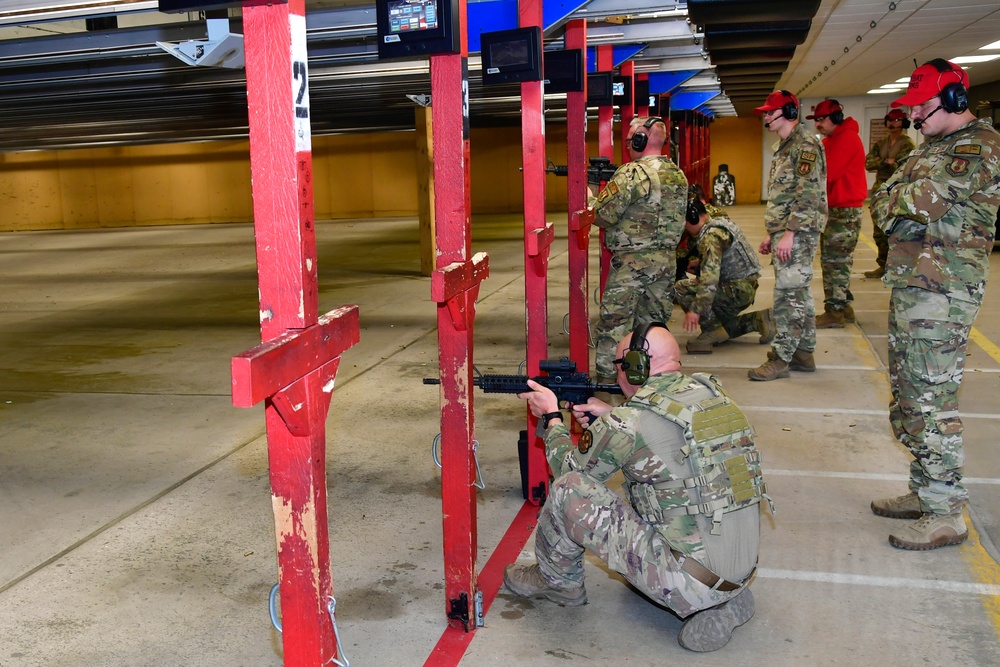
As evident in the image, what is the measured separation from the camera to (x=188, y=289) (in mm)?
12617

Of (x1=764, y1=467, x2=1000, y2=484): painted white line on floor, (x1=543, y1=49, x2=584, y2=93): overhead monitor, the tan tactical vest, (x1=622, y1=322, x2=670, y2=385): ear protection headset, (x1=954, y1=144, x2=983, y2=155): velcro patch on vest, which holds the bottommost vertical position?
(x1=764, y1=467, x2=1000, y2=484): painted white line on floor

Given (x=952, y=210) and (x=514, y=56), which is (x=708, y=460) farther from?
(x=514, y=56)

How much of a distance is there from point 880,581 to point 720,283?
4419 millimetres

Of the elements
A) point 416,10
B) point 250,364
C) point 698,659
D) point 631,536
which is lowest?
point 698,659

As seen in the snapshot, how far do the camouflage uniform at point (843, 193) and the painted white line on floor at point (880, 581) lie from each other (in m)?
4.85

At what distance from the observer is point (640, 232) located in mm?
6078

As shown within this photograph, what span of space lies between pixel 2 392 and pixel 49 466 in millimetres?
2182

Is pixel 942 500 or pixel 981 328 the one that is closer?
pixel 942 500

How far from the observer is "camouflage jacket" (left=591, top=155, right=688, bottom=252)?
237 inches

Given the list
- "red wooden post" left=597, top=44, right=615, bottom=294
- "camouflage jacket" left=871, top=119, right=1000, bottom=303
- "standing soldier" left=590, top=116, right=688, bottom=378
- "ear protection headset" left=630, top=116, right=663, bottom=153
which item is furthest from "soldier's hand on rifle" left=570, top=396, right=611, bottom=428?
"red wooden post" left=597, top=44, right=615, bottom=294

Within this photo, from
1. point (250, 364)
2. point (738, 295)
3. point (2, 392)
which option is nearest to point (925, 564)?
point (250, 364)

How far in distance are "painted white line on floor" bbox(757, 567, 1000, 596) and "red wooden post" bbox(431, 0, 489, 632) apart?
125 cm

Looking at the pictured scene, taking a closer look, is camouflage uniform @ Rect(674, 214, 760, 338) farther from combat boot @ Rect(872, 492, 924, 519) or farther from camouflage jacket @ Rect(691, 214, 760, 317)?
combat boot @ Rect(872, 492, 924, 519)

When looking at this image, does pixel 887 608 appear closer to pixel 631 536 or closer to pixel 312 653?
pixel 631 536
